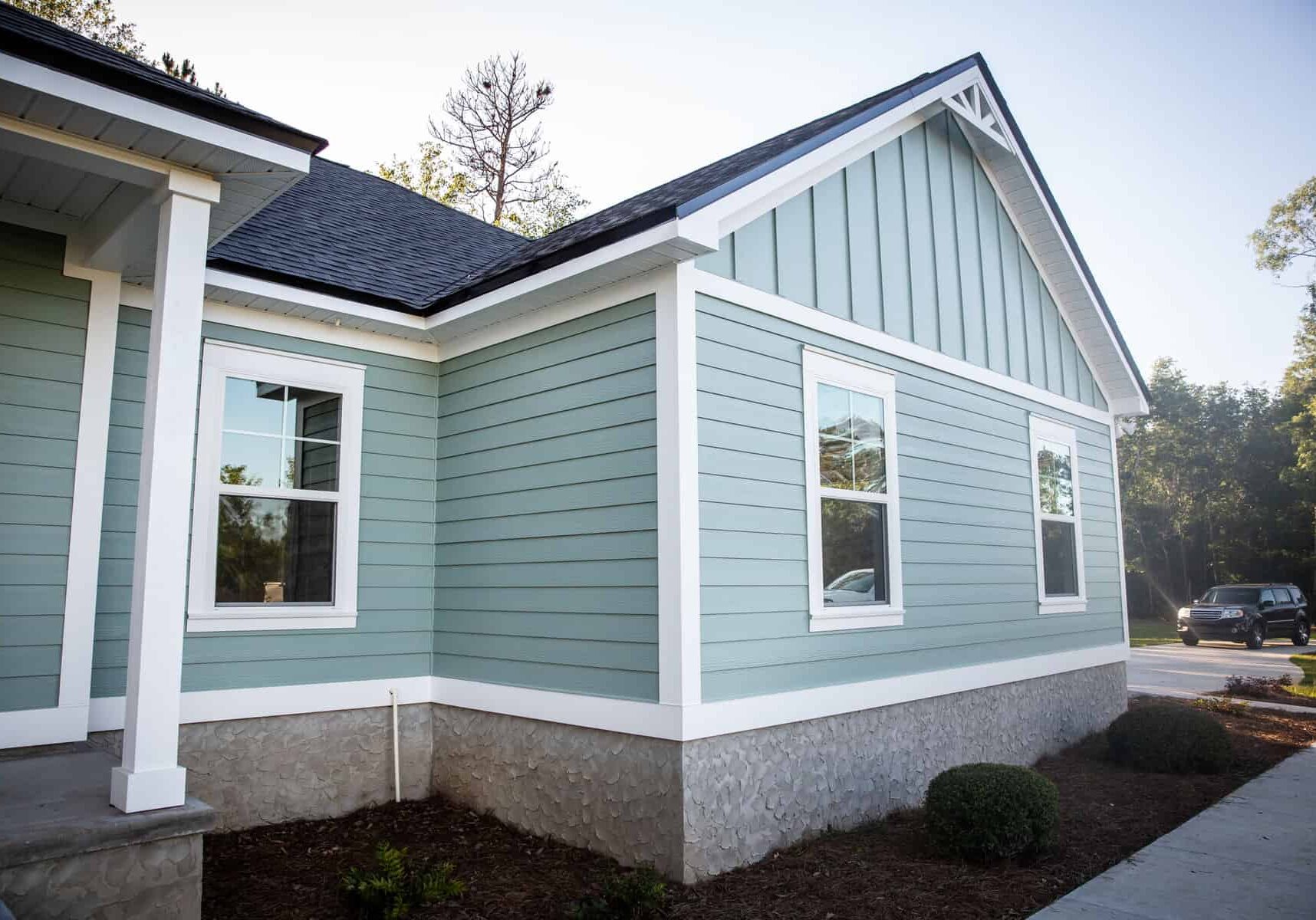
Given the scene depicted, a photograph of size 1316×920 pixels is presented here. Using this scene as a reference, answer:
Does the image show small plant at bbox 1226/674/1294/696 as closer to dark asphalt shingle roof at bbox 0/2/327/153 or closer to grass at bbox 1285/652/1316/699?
grass at bbox 1285/652/1316/699

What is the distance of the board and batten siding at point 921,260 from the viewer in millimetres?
6254

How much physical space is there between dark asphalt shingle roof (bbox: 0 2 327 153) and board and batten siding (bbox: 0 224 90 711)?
1.55m

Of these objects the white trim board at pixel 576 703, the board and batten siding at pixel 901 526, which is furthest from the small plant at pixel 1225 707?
the white trim board at pixel 576 703

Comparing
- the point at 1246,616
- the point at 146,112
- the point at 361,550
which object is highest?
the point at 146,112

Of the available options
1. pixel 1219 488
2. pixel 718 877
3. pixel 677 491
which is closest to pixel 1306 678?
pixel 718 877

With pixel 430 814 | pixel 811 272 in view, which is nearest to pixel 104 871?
pixel 430 814

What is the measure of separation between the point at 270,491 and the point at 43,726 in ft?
6.30

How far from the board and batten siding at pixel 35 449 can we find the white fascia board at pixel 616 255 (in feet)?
8.20

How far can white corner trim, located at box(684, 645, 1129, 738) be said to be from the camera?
16.8 feet

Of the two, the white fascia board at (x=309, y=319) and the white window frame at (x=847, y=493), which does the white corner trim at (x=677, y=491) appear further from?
Result: the white fascia board at (x=309, y=319)

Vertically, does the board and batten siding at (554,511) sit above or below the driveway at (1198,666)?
above

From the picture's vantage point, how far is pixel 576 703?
5.57 m

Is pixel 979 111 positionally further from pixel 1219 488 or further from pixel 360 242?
pixel 1219 488

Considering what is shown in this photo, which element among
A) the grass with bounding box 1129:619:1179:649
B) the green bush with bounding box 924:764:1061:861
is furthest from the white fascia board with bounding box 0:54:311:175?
the grass with bounding box 1129:619:1179:649
